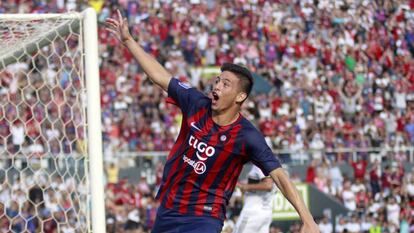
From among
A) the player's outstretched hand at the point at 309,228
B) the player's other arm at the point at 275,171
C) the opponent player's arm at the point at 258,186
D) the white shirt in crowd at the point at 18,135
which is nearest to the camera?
the player's outstretched hand at the point at 309,228

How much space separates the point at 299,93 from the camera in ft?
77.1

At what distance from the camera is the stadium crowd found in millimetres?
20188

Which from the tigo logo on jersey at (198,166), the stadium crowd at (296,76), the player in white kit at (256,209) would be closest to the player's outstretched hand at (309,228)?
the tigo logo on jersey at (198,166)

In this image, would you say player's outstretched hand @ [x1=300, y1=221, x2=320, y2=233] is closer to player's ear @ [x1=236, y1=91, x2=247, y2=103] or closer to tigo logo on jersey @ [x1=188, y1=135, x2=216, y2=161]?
tigo logo on jersey @ [x1=188, y1=135, x2=216, y2=161]

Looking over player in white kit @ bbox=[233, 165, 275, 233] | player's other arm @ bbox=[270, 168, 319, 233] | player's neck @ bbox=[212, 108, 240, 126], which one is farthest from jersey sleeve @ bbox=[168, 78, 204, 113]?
player in white kit @ bbox=[233, 165, 275, 233]

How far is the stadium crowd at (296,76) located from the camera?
20.2 meters

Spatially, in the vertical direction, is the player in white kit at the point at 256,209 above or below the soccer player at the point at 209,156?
below

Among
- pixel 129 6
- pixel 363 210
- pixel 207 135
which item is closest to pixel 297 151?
pixel 363 210

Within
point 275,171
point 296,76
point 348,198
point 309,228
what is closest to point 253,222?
point 275,171

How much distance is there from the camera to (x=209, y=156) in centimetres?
626

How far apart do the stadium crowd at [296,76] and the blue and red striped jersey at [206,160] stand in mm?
10263

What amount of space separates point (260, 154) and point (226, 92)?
17.6 inches

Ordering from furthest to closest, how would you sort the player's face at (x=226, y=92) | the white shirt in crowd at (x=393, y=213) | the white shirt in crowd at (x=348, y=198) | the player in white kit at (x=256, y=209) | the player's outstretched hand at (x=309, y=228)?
the white shirt in crowd at (x=348, y=198) < the white shirt in crowd at (x=393, y=213) < the player in white kit at (x=256, y=209) < the player's face at (x=226, y=92) < the player's outstretched hand at (x=309, y=228)

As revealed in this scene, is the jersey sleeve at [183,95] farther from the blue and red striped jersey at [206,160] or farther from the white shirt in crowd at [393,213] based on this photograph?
the white shirt in crowd at [393,213]
